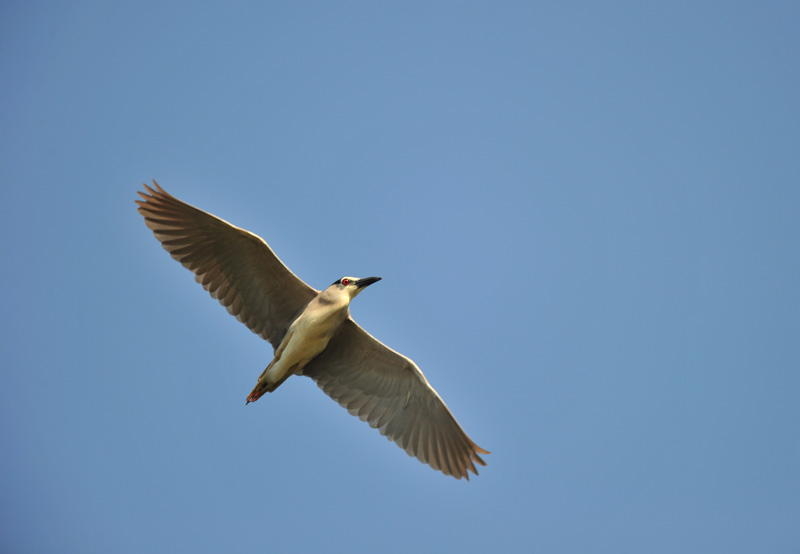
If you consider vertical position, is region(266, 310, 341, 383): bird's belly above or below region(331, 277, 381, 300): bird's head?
below

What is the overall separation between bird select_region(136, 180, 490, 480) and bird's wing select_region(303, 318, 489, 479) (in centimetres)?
2

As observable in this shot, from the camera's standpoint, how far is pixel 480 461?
1252cm

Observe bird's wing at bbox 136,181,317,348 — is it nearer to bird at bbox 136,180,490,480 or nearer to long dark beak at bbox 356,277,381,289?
bird at bbox 136,180,490,480

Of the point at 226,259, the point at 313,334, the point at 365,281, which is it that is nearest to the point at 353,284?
the point at 365,281

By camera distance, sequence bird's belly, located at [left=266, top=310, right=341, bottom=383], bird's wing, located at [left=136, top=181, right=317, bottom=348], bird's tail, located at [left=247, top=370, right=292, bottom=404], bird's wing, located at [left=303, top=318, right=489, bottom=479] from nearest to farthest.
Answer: bird's belly, located at [left=266, top=310, right=341, bottom=383] → bird's wing, located at [left=136, top=181, right=317, bottom=348] → bird's tail, located at [left=247, top=370, right=292, bottom=404] → bird's wing, located at [left=303, top=318, right=489, bottom=479]

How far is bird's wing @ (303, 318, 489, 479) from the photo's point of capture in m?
12.4

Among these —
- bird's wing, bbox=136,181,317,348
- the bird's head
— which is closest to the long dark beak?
the bird's head

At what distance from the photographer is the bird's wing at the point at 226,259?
1159 cm

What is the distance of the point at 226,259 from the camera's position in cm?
1181

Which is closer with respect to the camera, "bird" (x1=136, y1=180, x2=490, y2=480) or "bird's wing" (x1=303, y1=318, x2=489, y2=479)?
"bird" (x1=136, y1=180, x2=490, y2=480)

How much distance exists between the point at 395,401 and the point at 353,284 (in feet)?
7.34

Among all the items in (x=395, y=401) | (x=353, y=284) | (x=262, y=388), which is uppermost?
(x=353, y=284)

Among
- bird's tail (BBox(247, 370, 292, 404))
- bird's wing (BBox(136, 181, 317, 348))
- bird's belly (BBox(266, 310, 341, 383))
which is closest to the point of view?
bird's belly (BBox(266, 310, 341, 383))

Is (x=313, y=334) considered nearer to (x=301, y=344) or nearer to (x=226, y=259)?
(x=301, y=344)
